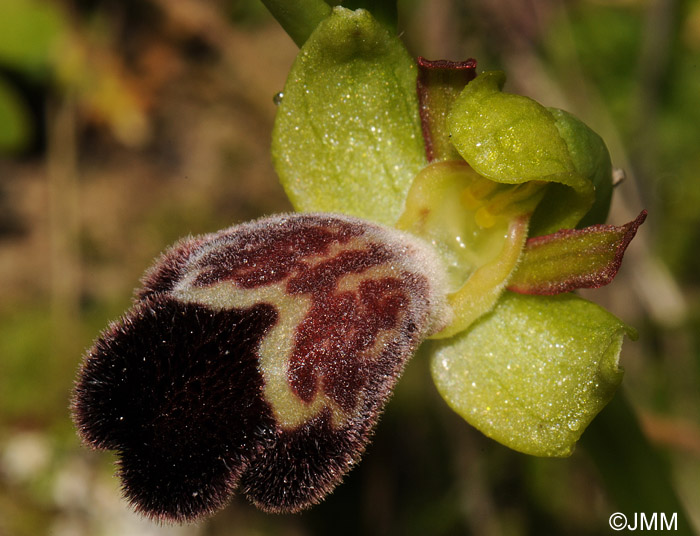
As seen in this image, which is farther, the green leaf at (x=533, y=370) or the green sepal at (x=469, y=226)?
the green sepal at (x=469, y=226)

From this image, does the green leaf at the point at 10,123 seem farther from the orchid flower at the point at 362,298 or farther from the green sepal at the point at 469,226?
the green sepal at the point at 469,226

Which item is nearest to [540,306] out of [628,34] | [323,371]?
[323,371]

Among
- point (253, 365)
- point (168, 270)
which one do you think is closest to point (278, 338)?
point (253, 365)

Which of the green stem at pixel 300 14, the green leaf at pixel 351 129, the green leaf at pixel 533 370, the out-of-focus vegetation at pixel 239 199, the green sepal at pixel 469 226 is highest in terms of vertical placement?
the green stem at pixel 300 14

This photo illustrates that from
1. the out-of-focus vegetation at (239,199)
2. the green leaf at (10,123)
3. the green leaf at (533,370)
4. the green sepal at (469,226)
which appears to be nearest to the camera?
the green leaf at (533,370)

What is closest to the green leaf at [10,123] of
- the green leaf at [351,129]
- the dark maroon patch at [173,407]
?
the green leaf at [351,129]

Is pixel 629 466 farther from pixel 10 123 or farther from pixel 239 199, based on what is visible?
pixel 10 123

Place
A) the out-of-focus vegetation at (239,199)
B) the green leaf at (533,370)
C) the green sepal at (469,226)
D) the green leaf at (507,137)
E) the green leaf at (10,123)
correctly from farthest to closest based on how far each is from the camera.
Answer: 1. the green leaf at (10,123)
2. the out-of-focus vegetation at (239,199)
3. the green sepal at (469,226)
4. the green leaf at (533,370)
5. the green leaf at (507,137)

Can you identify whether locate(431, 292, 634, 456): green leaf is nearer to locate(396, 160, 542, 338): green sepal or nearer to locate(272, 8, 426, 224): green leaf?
locate(396, 160, 542, 338): green sepal
